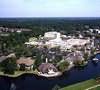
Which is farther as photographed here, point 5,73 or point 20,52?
point 20,52

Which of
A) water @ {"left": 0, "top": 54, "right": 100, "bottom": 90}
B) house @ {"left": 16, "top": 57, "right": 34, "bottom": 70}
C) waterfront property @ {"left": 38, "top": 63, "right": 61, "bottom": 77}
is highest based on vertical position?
house @ {"left": 16, "top": 57, "right": 34, "bottom": 70}

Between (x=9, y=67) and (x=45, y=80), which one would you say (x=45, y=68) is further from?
(x=9, y=67)

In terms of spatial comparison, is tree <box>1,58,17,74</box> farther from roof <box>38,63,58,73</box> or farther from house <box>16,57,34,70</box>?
roof <box>38,63,58,73</box>

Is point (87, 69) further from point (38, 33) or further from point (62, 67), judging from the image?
point (38, 33)

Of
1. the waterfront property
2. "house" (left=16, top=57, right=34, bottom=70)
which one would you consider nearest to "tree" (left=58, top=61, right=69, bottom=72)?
the waterfront property

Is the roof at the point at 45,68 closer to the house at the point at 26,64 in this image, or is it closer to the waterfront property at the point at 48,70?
the waterfront property at the point at 48,70

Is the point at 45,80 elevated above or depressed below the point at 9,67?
below

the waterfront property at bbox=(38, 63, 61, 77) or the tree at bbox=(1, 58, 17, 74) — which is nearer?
the tree at bbox=(1, 58, 17, 74)

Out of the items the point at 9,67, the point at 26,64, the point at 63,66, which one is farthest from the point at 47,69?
the point at 9,67

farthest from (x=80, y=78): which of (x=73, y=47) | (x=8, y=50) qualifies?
(x=73, y=47)
